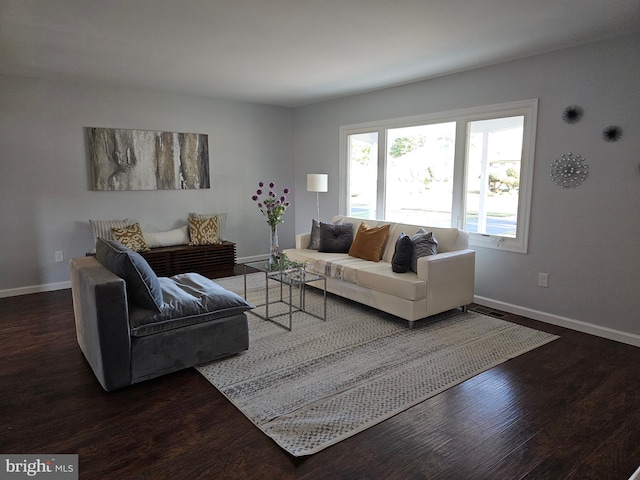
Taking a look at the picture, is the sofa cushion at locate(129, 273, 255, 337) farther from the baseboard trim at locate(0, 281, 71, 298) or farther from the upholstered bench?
the baseboard trim at locate(0, 281, 71, 298)

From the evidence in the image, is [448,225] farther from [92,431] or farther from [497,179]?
[92,431]

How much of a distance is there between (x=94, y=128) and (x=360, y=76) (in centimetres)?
328

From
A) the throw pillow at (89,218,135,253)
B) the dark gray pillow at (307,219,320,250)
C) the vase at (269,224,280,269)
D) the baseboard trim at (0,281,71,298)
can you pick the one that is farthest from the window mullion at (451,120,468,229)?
the baseboard trim at (0,281,71,298)

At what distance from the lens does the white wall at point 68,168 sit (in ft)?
15.2

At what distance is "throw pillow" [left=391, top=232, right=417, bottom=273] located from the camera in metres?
3.93

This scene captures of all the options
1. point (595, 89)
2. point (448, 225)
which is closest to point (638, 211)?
point (595, 89)

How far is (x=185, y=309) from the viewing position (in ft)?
9.36

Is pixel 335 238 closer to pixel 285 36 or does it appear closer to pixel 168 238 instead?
pixel 168 238

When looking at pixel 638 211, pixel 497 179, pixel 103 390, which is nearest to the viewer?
pixel 103 390

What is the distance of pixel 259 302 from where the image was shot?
4.45 m

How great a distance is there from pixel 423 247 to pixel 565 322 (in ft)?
4.75

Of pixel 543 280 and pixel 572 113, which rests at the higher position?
pixel 572 113

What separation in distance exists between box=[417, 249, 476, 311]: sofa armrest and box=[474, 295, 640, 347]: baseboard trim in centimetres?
36

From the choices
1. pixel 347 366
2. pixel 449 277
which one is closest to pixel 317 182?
pixel 449 277
